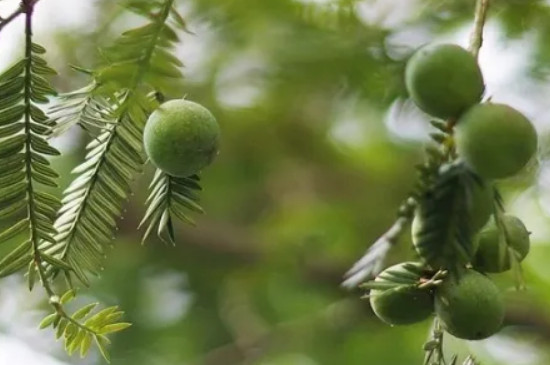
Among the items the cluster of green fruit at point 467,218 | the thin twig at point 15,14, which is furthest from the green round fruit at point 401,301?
the thin twig at point 15,14

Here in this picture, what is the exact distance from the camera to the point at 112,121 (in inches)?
24.3

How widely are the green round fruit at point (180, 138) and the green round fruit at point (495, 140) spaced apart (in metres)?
0.16

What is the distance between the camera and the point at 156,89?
62cm

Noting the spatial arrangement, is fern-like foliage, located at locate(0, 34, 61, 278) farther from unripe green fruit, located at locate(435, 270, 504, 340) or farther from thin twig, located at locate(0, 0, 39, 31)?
A: unripe green fruit, located at locate(435, 270, 504, 340)

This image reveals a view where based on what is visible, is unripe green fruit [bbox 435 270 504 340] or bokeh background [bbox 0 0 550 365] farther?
bokeh background [bbox 0 0 550 365]

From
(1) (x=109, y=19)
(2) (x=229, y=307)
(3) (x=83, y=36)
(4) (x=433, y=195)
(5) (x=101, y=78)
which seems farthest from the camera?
(2) (x=229, y=307)

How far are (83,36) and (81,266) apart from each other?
107 centimetres

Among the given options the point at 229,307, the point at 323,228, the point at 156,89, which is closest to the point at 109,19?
the point at 323,228

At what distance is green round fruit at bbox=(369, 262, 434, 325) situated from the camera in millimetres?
587

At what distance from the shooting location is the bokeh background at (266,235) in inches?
65.4

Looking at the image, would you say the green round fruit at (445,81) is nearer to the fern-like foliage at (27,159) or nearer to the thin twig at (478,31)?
the thin twig at (478,31)

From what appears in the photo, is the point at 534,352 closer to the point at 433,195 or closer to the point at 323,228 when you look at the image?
the point at 323,228

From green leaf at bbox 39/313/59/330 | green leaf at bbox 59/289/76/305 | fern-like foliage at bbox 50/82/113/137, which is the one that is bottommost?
green leaf at bbox 39/313/59/330

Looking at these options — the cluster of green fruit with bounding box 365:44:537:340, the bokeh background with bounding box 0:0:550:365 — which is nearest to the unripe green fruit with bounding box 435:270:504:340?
the cluster of green fruit with bounding box 365:44:537:340
